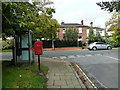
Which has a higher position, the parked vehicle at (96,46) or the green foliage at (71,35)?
the green foliage at (71,35)

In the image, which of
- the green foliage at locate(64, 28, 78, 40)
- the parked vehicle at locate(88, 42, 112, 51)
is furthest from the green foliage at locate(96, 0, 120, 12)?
the green foliage at locate(64, 28, 78, 40)

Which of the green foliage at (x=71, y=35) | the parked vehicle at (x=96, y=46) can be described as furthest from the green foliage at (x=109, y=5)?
the green foliage at (x=71, y=35)

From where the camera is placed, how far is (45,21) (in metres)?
9.11

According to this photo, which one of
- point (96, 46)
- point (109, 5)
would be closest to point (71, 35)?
point (96, 46)

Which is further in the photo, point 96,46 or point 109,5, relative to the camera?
point 96,46

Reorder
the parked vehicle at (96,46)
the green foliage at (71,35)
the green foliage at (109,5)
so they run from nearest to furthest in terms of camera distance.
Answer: the green foliage at (109,5)
the parked vehicle at (96,46)
the green foliage at (71,35)

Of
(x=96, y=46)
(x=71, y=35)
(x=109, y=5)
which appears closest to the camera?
(x=109, y=5)

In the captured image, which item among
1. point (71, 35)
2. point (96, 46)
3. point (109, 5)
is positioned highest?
point (109, 5)

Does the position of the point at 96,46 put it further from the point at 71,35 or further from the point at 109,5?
the point at 109,5

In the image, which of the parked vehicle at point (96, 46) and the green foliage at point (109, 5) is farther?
the parked vehicle at point (96, 46)

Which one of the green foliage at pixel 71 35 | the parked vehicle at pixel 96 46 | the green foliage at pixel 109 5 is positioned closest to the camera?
the green foliage at pixel 109 5

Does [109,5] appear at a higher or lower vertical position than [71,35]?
higher

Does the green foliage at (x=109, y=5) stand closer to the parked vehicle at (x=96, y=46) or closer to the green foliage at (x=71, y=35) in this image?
the parked vehicle at (x=96, y=46)

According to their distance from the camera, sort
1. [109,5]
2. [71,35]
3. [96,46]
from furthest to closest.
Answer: [71,35] → [96,46] → [109,5]
